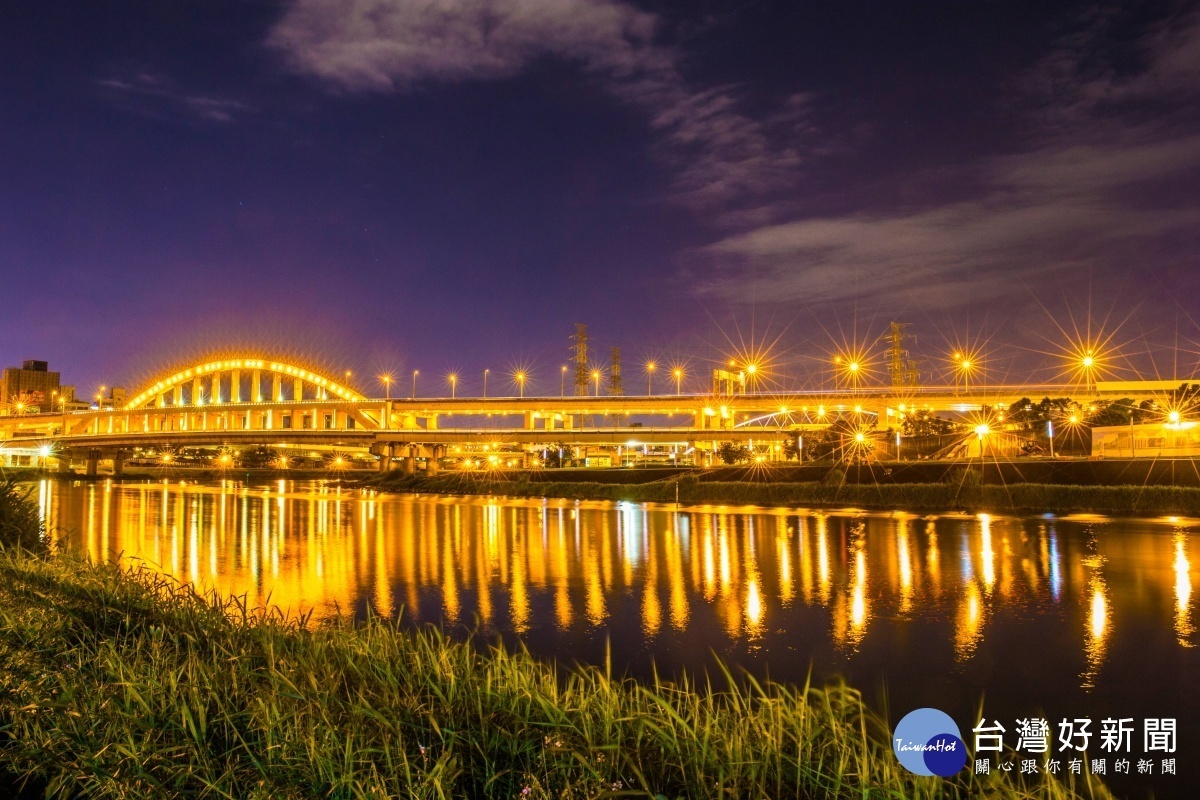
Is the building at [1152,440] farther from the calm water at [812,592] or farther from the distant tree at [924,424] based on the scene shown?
the distant tree at [924,424]

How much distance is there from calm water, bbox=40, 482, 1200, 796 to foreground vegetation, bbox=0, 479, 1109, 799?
3.58 metres

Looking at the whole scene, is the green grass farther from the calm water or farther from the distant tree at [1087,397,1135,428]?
the distant tree at [1087,397,1135,428]

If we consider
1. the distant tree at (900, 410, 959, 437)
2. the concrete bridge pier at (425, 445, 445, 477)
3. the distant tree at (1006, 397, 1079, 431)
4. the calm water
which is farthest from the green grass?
the concrete bridge pier at (425, 445, 445, 477)

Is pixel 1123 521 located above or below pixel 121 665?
below

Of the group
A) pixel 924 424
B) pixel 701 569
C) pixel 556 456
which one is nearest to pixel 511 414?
pixel 556 456

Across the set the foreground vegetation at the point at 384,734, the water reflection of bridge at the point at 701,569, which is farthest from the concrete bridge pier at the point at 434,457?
the foreground vegetation at the point at 384,734

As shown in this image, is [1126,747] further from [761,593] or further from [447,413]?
[447,413]

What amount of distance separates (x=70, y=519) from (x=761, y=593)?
33.7m

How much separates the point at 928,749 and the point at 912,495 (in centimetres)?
3776

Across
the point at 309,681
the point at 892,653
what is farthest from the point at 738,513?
the point at 309,681

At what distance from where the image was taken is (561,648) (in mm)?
12406

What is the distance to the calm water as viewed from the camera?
10.8 m

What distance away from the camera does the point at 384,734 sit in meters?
5.89

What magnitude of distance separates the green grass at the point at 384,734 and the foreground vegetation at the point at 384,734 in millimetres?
18
